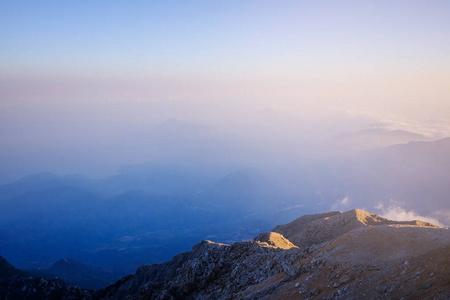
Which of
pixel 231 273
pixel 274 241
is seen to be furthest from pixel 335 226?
pixel 231 273

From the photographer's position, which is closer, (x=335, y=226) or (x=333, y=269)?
(x=333, y=269)

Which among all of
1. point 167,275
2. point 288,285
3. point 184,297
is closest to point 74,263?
point 167,275

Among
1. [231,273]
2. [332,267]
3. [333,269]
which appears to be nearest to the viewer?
[333,269]

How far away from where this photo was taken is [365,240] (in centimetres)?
2969

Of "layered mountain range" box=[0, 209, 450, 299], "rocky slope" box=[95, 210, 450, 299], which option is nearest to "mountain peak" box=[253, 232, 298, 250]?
"rocky slope" box=[95, 210, 450, 299]

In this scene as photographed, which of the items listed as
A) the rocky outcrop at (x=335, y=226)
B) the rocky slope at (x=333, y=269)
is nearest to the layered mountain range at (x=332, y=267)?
the rocky slope at (x=333, y=269)

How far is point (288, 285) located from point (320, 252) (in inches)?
185

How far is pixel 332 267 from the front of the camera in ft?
88.9

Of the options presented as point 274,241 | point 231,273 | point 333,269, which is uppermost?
point 333,269

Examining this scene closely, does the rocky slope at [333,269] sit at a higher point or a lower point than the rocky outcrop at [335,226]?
higher

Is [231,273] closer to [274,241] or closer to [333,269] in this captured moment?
[274,241]

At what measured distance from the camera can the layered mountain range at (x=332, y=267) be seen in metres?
21.2

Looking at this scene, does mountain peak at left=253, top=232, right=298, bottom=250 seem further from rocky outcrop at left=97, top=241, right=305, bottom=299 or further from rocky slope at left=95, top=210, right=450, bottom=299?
rocky outcrop at left=97, top=241, right=305, bottom=299

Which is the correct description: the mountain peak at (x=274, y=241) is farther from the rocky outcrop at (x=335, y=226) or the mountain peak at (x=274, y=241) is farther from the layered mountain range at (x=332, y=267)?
the rocky outcrop at (x=335, y=226)
